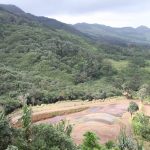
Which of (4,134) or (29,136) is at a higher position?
(4,134)

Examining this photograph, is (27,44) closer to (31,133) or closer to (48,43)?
(48,43)

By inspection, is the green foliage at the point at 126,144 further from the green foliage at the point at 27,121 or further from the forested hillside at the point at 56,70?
the forested hillside at the point at 56,70

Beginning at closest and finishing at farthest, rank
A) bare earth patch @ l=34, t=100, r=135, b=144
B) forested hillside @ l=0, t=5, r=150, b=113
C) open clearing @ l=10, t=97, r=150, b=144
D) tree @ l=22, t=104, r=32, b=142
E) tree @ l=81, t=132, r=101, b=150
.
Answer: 1. tree @ l=22, t=104, r=32, b=142
2. tree @ l=81, t=132, r=101, b=150
3. bare earth patch @ l=34, t=100, r=135, b=144
4. open clearing @ l=10, t=97, r=150, b=144
5. forested hillside @ l=0, t=5, r=150, b=113

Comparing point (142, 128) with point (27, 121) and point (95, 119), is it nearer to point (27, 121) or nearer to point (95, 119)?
point (95, 119)

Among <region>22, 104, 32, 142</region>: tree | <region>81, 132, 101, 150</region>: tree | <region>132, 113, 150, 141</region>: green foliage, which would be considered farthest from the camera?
<region>132, 113, 150, 141</region>: green foliage

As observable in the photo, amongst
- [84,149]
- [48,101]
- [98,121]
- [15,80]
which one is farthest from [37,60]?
[84,149]

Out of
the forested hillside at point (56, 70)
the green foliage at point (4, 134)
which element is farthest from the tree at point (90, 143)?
the forested hillside at point (56, 70)

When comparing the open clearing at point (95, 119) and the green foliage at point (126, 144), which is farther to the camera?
the open clearing at point (95, 119)

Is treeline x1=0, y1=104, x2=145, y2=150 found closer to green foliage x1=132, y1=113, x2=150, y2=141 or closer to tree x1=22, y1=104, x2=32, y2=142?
tree x1=22, y1=104, x2=32, y2=142

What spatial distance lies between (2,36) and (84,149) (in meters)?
151

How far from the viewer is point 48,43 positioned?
565 feet

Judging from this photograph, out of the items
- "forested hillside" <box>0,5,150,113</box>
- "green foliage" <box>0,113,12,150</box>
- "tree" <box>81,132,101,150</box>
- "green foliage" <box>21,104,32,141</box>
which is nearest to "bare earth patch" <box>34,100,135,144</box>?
"tree" <box>81,132,101,150</box>

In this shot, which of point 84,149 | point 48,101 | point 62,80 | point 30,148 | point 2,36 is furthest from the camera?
point 2,36

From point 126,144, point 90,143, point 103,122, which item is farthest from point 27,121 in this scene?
point 103,122
